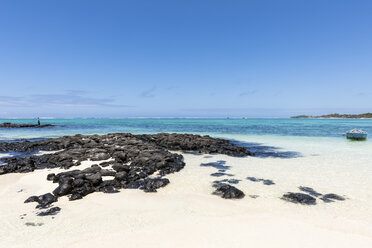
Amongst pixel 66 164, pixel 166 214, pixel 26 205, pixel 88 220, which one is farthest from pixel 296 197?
pixel 66 164

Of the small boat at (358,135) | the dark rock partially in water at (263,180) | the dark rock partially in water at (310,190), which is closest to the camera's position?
the dark rock partially in water at (310,190)

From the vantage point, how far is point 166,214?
6.84m

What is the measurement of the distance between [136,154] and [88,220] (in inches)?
370

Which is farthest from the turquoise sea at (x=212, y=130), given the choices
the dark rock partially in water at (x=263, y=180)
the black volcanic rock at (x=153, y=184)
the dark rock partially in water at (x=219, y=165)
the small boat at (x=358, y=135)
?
the black volcanic rock at (x=153, y=184)

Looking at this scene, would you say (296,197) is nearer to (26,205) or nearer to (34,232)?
(34,232)

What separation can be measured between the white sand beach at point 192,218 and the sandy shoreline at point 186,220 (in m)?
0.03

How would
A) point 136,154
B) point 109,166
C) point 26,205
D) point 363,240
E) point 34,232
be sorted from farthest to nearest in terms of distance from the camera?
1. point 136,154
2. point 109,166
3. point 26,205
4. point 34,232
5. point 363,240

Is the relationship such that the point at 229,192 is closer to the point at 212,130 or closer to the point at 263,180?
the point at 263,180

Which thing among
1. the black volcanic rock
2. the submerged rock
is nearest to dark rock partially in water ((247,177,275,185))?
the black volcanic rock

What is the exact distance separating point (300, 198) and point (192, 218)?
193 inches

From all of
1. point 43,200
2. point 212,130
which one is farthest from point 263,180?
point 212,130

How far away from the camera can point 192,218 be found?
258 inches

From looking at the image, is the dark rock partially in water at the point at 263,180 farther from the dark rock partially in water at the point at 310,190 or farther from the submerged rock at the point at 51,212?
the submerged rock at the point at 51,212

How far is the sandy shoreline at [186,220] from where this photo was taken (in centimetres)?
530
